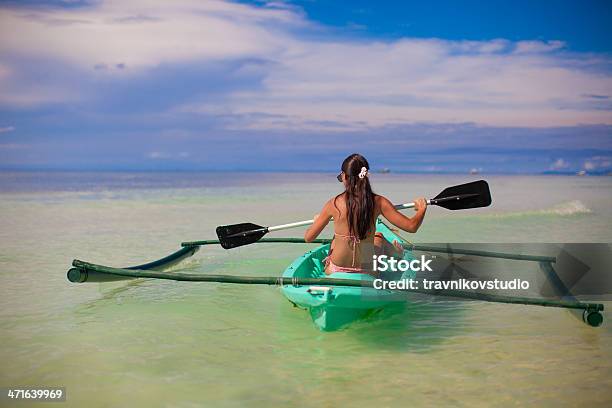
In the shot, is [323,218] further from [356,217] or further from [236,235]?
[236,235]

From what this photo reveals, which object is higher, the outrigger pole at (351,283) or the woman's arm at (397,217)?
the woman's arm at (397,217)

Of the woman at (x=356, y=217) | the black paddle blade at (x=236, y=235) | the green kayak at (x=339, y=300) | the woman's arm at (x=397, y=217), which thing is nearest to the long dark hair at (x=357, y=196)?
the woman at (x=356, y=217)

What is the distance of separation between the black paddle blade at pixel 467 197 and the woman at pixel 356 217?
100 centimetres

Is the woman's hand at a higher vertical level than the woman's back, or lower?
higher

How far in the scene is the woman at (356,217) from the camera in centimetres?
552

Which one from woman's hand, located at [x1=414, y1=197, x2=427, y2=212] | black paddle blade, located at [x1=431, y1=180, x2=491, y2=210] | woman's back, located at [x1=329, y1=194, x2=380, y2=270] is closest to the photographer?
woman's back, located at [x1=329, y1=194, x2=380, y2=270]

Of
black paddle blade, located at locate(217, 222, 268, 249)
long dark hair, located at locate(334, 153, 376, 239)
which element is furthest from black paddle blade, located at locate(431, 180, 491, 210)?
black paddle blade, located at locate(217, 222, 268, 249)

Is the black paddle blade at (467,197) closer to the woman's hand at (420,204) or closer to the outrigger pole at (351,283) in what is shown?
the woman's hand at (420,204)

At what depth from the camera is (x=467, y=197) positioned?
6.76 m

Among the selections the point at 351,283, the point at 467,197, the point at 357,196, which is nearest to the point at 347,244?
the point at 357,196

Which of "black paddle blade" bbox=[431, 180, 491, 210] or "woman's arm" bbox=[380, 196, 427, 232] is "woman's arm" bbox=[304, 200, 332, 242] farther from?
"black paddle blade" bbox=[431, 180, 491, 210]

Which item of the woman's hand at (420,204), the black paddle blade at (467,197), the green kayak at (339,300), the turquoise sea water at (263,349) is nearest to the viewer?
the turquoise sea water at (263,349)

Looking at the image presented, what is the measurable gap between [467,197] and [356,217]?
6.17 feet

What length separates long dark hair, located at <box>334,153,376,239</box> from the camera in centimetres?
552
